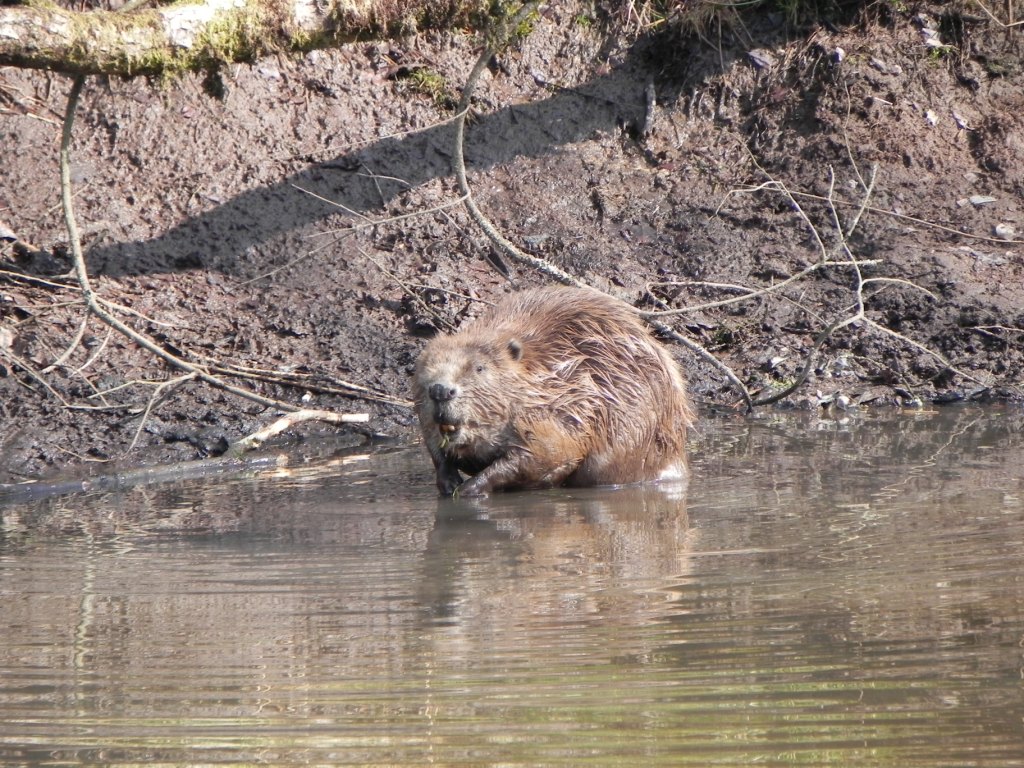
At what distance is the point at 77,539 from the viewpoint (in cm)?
463

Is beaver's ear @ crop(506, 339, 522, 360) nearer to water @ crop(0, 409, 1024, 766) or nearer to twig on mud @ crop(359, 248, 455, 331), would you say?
water @ crop(0, 409, 1024, 766)

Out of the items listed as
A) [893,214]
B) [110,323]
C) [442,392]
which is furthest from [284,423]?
[893,214]

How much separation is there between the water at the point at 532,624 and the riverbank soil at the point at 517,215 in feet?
5.34

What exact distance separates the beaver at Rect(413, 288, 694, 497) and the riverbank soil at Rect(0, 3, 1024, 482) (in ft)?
3.43

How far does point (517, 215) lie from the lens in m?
8.45

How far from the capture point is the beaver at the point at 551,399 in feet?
17.9

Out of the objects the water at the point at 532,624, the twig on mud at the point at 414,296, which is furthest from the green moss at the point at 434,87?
the water at the point at 532,624

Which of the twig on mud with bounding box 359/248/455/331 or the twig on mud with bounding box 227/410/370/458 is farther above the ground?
the twig on mud with bounding box 359/248/455/331

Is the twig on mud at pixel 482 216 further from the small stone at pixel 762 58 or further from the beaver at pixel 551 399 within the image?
the small stone at pixel 762 58

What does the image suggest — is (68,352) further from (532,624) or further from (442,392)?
(532,624)

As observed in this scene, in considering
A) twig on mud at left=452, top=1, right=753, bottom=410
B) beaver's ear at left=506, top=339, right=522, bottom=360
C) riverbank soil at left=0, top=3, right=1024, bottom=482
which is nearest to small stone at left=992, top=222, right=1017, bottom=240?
riverbank soil at left=0, top=3, right=1024, bottom=482

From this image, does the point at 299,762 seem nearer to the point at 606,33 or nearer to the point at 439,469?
the point at 439,469

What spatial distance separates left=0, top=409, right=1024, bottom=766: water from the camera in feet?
7.82

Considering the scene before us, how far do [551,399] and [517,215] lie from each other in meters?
3.05
